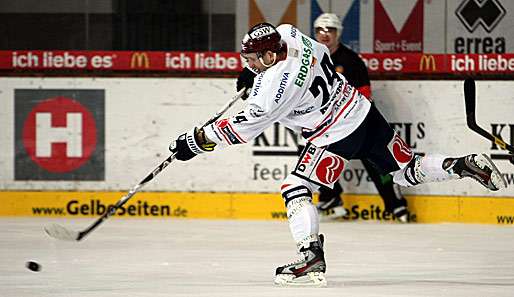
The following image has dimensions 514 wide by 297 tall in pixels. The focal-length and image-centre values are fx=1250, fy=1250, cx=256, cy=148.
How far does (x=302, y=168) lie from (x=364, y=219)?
241 centimetres

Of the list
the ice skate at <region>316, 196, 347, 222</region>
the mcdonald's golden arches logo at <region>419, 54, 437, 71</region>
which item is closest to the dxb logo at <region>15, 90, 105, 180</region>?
the ice skate at <region>316, 196, 347, 222</region>

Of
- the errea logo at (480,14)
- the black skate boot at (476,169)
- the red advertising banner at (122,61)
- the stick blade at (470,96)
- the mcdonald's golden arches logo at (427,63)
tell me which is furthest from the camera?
the errea logo at (480,14)

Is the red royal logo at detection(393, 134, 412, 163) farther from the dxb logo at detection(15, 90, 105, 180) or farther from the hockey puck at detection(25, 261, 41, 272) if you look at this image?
the dxb logo at detection(15, 90, 105, 180)

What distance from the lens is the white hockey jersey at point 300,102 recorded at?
16.9 ft

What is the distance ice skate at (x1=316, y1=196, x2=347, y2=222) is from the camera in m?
7.62

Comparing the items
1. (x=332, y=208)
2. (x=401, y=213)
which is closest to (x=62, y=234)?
(x=332, y=208)

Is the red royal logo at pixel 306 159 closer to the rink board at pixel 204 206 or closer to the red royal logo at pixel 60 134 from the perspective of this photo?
the rink board at pixel 204 206

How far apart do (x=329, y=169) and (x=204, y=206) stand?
96.6 inches

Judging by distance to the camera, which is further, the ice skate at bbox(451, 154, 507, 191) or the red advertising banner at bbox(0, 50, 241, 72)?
the red advertising banner at bbox(0, 50, 241, 72)

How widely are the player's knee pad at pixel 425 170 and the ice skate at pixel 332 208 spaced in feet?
6.12

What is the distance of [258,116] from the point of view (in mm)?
5168

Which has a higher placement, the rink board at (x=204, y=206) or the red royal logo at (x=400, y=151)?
the red royal logo at (x=400, y=151)

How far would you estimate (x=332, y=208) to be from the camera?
765cm

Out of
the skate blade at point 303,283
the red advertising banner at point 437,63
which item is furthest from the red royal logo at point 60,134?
the skate blade at point 303,283
